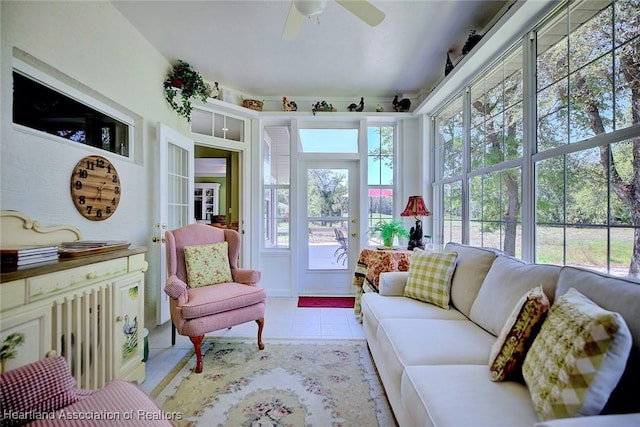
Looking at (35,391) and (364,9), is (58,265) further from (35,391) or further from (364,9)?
(364,9)

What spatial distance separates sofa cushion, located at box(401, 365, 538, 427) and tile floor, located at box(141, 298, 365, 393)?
1.47m

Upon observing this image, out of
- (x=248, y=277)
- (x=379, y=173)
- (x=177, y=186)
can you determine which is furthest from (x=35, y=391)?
(x=379, y=173)

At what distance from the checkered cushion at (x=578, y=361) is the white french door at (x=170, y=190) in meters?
2.77

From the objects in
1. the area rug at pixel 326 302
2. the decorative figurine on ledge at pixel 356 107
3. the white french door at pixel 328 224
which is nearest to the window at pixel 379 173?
the white french door at pixel 328 224

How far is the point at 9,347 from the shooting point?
1069 millimetres

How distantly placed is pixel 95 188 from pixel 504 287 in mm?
2804

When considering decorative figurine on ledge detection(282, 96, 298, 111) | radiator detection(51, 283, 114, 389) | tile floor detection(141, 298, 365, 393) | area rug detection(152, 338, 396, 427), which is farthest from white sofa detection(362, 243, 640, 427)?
→ decorative figurine on ledge detection(282, 96, 298, 111)

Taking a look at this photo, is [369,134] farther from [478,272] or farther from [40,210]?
[40,210]

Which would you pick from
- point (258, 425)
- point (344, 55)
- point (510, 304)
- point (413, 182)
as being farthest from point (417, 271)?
point (344, 55)

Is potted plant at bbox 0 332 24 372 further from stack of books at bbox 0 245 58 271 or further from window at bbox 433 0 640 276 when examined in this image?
window at bbox 433 0 640 276

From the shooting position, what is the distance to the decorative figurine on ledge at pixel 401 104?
12.1 feet

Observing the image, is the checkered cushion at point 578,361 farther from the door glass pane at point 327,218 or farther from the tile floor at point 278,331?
the door glass pane at point 327,218

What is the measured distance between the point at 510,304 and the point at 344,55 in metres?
2.59

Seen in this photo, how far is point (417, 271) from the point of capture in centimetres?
213
